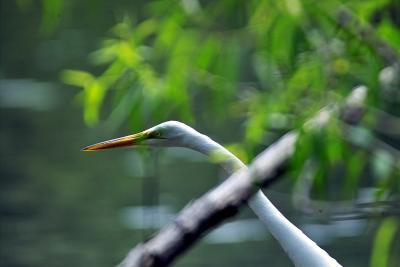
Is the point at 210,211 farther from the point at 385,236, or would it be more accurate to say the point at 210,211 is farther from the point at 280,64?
the point at 385,236

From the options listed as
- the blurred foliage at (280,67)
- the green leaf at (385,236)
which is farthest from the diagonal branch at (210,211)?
the green leaf at (385,236)

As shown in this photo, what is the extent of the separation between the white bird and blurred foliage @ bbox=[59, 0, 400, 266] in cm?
6

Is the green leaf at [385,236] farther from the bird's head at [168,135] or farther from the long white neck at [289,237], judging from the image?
the bird's head at [168,135]

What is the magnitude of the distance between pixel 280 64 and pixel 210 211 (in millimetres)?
190

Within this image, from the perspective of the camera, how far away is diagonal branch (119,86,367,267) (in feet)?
4.01

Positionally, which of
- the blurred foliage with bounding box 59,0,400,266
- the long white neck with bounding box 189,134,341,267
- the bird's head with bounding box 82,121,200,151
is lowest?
the long white neck with bounding box 189,134,341,267

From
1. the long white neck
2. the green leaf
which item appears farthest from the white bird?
the green leaf

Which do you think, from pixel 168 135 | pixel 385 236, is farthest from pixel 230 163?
pixel 385 236

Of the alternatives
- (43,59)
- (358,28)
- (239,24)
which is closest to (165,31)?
(239,24)

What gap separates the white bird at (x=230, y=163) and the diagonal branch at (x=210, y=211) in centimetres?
3

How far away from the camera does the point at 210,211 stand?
49.1 inches

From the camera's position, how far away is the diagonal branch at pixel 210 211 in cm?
122

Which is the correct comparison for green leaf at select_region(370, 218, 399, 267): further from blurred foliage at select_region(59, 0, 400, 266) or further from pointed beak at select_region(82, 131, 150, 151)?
pointed beak at select_region(82, 131, 150, 151)

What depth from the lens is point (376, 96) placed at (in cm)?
116
